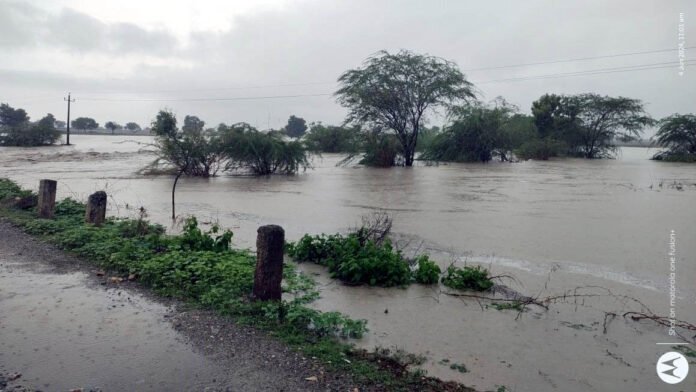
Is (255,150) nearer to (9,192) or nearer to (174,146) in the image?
(174,146)

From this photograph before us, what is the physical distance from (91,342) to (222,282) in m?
1.52

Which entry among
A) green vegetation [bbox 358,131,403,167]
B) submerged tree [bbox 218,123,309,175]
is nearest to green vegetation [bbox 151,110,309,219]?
submerged tree [bbox 218,123,309,175]

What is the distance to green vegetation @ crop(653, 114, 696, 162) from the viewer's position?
36.9 meters

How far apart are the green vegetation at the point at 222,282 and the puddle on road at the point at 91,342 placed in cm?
56

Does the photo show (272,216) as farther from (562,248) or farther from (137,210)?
(562,248)

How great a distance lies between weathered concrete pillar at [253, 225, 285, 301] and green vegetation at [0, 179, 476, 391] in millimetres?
139

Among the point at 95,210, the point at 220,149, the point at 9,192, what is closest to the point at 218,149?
the point at 220,149

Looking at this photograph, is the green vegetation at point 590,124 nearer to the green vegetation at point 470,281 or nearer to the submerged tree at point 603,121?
the submerged tree at point 603,121

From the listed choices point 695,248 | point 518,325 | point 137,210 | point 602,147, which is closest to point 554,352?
point 518,325

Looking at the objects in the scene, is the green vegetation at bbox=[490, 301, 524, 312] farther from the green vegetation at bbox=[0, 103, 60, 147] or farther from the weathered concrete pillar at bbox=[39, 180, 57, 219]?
the green vegetation at bbox=[0, 103, 60, 147]

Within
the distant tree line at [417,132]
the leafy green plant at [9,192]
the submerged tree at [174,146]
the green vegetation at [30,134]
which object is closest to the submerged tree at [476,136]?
the distant tree line at [417,132]

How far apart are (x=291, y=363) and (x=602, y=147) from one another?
44165 mm

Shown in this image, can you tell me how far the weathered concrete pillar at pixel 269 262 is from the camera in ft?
16.2

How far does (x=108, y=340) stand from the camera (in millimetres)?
4262
